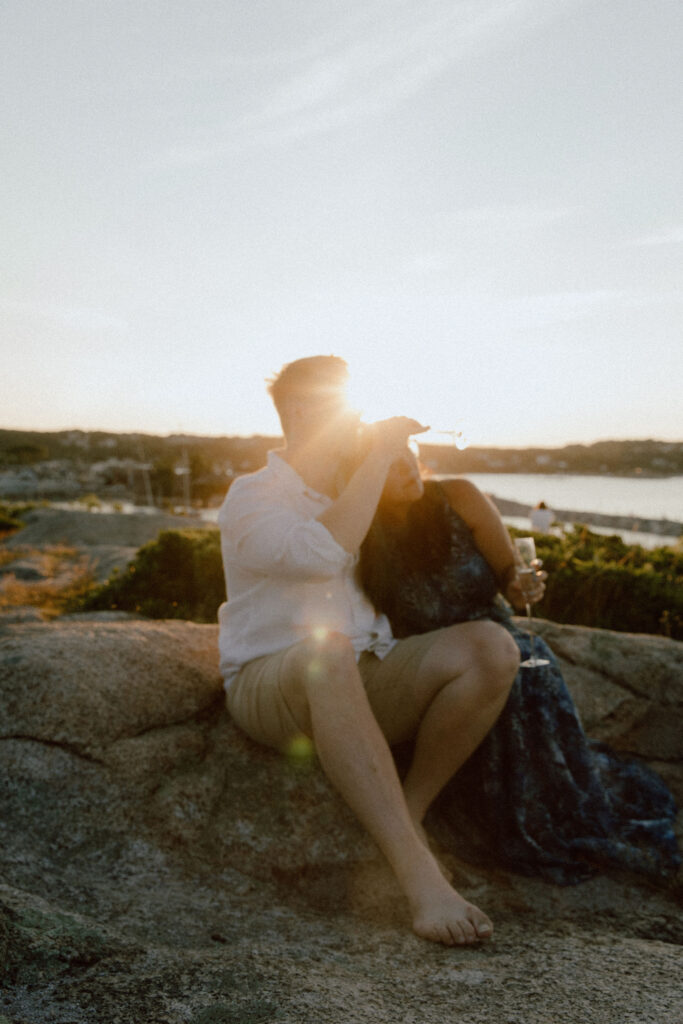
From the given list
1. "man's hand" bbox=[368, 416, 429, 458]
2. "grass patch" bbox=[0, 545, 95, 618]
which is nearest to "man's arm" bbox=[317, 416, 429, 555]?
"man's hand" bbox=[368, 416, 429, 458]

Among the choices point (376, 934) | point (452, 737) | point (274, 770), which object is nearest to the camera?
point (376, 934)

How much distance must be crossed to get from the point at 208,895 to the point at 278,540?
117 centimetres

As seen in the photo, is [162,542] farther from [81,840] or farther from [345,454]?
[81,840]

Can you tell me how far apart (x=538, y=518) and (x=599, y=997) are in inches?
283

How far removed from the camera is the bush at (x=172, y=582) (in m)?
6.34

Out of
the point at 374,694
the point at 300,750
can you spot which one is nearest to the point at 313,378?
the point at 374,694

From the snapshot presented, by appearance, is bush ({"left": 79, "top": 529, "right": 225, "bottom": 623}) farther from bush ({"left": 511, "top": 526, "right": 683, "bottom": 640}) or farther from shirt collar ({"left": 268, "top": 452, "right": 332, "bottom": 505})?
shirt collar ({"left": 268, "top": 452, "right": 332, "bottom": 505})

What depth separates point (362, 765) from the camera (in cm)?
241

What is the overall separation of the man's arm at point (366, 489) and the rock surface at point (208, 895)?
3.08 feet

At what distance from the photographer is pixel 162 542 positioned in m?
6.85

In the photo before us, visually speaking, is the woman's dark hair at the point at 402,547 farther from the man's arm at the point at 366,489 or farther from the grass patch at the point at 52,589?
the grass patch at the point at 52,589

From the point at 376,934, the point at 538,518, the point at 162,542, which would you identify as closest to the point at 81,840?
the point at 376,934

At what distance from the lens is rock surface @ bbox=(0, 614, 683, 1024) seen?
5.63 ft

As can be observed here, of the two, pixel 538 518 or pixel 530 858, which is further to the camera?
pixel 538 518
